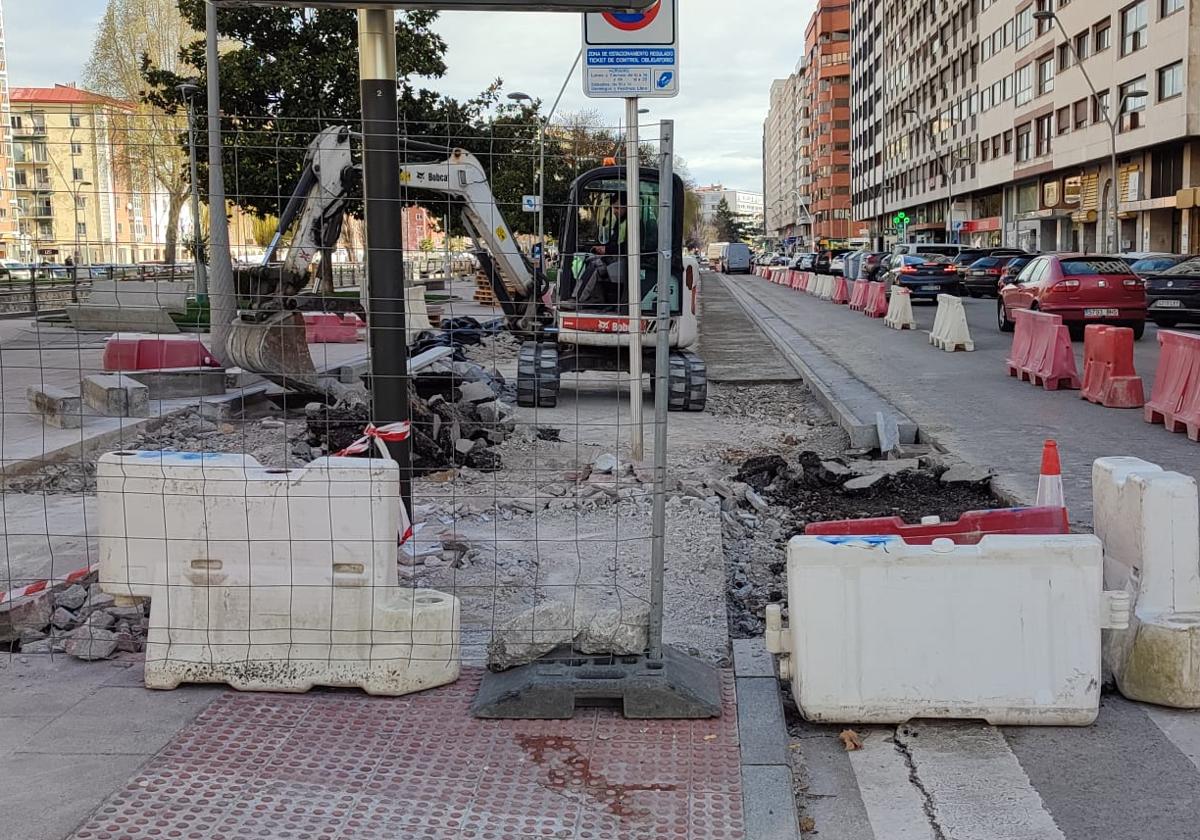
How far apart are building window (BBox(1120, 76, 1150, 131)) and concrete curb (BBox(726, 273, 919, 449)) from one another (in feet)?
89.4

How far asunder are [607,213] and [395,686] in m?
11.5

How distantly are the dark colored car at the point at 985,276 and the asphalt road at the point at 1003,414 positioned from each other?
15490 mm

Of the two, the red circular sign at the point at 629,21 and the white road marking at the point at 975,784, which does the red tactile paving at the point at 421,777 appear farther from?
the red circular sign at the point at 629,21

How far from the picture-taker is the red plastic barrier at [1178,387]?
11.1 m

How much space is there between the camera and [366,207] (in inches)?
221

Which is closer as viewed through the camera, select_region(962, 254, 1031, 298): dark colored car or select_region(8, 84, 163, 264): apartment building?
select_region(8, 84, 163, 264): apartment building

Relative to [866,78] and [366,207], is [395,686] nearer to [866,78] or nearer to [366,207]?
[366,207]

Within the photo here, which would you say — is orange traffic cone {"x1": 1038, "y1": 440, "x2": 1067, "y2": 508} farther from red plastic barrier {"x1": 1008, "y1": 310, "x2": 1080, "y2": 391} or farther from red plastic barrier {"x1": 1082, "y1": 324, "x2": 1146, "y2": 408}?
red plastic barrier {"x1": 1008, "y1": 310, "x2": 1080, "y2": 391}

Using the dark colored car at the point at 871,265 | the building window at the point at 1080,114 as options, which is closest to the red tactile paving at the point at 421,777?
the dark colored car at the point at 871,265

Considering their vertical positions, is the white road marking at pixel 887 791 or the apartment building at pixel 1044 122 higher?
the apartment building at pixel 1044 122

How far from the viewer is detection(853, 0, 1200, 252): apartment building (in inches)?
1703

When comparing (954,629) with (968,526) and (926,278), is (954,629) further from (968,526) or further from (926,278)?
(926,278)

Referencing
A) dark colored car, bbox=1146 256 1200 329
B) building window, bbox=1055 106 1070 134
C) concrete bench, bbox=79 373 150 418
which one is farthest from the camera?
building window, bbox=1055 106 1070 134

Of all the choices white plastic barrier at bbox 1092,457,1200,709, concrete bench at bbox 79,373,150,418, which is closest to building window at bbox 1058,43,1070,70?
concrete bench at bbox 79,373,150,418
